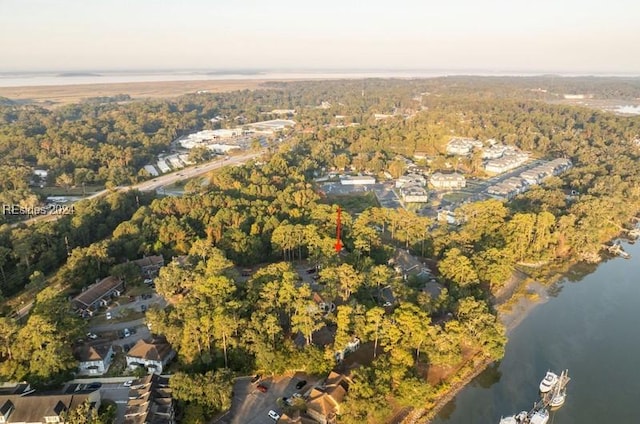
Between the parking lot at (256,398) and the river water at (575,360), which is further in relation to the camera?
the river water at (575,360)

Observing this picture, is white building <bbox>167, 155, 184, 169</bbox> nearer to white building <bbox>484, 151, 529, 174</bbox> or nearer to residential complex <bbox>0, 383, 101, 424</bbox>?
white building <bbox>484, 151, 529, 174</bbox>

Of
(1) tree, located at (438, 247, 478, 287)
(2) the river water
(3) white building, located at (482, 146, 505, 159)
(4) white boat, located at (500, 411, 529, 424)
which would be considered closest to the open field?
(3) white building, located at (482, 146, 505, 159)

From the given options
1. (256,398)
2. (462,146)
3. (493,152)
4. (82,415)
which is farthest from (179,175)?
(493,152)

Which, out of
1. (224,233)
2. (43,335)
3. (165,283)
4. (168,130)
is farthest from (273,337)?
(168,130)

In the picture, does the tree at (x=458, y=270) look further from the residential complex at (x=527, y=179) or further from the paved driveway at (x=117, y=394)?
Result: the residential complex at (x=527, y=179)

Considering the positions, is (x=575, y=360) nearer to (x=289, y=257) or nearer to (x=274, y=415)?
(x=274, y=415)

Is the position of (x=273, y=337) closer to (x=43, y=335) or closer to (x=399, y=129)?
(x=43, y=335)

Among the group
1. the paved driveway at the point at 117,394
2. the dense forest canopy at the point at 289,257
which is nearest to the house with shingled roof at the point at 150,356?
the dense forest canopy at the point at 289,257
